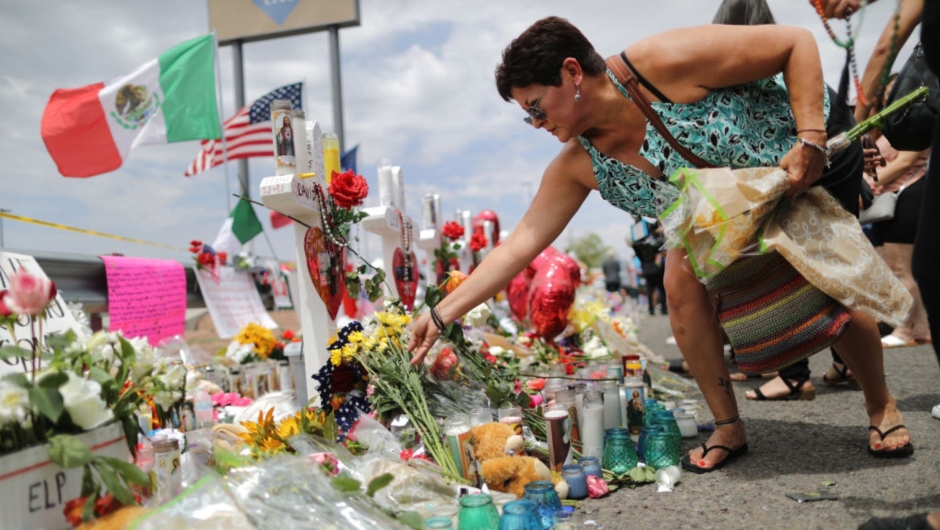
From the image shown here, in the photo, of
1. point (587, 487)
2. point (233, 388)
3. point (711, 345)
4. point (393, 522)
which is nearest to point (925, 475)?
point (711, 345)

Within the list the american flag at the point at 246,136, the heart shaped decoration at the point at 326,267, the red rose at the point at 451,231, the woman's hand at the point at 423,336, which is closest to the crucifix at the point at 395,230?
the heart shaped decoration at the point at 326,267

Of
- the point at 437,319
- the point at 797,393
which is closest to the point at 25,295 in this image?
the point at 437,319

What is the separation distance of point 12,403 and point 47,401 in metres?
0.06

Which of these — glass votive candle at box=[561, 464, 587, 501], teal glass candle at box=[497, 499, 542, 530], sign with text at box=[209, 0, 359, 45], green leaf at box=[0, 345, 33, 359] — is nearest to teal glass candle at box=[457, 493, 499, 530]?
teal glass candle at box=[497, 499, 542, 530]

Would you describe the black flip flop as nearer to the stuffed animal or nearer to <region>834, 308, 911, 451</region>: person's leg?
<region>834, 308, 911, 451</region>: person's leg

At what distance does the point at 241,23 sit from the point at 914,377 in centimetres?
1118

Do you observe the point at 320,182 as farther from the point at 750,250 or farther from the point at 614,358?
the point at 614,358

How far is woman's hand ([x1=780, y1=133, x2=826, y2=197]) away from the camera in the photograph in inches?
86.7

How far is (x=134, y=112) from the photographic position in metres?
7.06

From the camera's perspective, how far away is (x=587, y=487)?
228 cm

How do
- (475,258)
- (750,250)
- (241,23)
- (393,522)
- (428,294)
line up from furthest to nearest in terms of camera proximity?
(241,23)
(475,258)
(428,294)
(750,250)
(393,522)

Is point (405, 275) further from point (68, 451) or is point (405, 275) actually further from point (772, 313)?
point (68, 451)

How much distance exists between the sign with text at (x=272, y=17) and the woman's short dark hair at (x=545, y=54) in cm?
979

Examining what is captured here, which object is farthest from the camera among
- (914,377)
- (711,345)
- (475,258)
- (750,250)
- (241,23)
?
(241,23)
